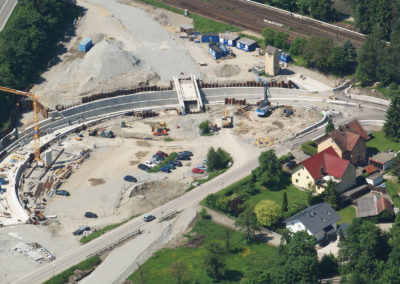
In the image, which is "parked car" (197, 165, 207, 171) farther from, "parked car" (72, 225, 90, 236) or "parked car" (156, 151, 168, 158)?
"parked car" (72, 225, 90, 236)

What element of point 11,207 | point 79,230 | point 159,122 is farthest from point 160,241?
point 159,122

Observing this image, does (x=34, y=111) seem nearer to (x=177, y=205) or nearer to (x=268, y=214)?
(x=177, y=205)

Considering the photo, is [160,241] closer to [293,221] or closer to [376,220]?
[293,221]

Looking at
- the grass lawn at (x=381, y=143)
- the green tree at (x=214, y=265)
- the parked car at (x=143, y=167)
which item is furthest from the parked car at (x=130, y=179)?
the grass lawn at (x=381, y=143)

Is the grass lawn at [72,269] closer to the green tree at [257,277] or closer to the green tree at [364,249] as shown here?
the green tree at [257,277]

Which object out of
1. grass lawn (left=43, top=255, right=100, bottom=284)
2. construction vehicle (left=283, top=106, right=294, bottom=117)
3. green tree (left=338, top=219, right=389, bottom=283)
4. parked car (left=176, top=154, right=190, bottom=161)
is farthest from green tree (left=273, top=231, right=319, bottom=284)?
construction vehicle (left=283, top=106, right=294, bottom=117)

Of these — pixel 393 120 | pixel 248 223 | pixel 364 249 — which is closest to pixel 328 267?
pixel 364 249
